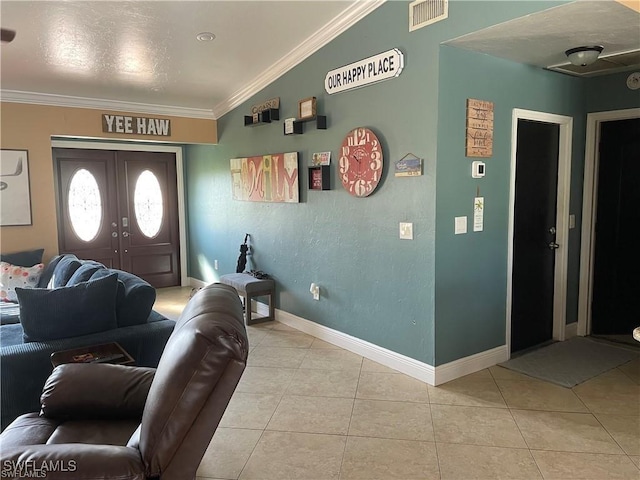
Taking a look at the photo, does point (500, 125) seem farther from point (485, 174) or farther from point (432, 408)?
point (432, 408)

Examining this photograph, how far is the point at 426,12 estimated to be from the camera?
321cm

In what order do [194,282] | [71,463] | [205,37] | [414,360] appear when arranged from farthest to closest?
[194,282], [205,37], [414,360], [71,463]

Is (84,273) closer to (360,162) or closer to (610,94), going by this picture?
(360,162)

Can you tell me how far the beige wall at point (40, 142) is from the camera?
501 centimetres

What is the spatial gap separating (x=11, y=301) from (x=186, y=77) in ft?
9.12

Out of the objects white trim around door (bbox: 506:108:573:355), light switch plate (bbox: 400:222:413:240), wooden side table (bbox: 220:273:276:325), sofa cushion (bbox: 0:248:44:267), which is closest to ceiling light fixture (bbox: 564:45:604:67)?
white trim around door (bbox: 506:108:573:355)

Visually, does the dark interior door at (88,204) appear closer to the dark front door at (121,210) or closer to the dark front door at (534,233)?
the dark front door at (121,210)

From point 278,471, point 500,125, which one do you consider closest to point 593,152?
point 500,125

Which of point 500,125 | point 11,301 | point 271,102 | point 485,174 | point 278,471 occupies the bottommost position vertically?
point 278,471

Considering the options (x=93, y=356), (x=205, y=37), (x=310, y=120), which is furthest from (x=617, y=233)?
(x=93, y=356)

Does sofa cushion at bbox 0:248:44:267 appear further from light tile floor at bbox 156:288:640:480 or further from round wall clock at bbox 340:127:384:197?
round wall clock at bbox 340:127:384:197

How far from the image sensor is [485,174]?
11.6ft

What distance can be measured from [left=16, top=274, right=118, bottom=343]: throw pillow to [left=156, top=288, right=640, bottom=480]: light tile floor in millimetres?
1036

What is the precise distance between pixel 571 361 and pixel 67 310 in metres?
3.74
